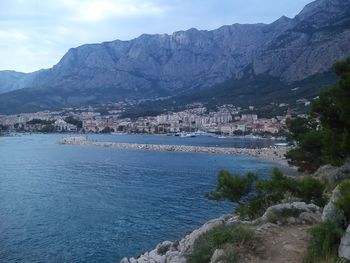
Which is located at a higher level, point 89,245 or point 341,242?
point 341,242

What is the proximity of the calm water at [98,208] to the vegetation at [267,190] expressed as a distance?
5306 mm

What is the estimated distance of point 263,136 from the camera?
356ft

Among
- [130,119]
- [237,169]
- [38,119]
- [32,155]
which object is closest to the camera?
[237,169]

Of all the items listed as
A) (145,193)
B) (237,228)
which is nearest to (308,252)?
(237,228)

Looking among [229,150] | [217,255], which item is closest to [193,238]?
[217,255]

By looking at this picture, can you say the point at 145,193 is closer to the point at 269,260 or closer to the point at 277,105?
the point at 269,260

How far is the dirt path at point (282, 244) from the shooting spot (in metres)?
6.84

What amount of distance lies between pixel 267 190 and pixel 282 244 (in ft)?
20.4

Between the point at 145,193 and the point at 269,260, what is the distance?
25.4 meters

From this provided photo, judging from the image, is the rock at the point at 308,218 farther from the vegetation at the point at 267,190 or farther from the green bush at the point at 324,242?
the green bush at the point at 324,242

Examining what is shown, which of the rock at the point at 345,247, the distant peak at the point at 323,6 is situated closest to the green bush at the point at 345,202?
the rock at the point at 345,247

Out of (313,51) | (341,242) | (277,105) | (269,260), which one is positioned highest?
(313,51)

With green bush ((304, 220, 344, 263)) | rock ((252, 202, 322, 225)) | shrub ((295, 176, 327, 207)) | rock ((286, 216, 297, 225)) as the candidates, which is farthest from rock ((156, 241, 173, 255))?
green bush ((304, 220, 344, 263))

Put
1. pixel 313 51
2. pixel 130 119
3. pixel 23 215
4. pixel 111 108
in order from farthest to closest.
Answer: pixel 111 108 < pixel 130 119 < pixel 313 51 < pixel 23 215
